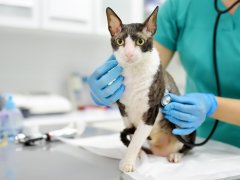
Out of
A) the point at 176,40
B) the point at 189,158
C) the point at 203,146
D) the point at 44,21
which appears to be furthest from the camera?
the point at 44,21

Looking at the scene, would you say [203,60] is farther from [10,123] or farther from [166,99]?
[10,123]

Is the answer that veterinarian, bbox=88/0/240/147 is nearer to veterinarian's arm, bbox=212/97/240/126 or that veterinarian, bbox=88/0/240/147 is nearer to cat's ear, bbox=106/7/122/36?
veterinarian's arm, bbox=212/97/240/126

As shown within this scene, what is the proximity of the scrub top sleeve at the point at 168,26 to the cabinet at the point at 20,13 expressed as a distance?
3.33 feet

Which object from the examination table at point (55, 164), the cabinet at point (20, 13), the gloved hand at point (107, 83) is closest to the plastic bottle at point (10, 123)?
the examination table at point (55, 164)

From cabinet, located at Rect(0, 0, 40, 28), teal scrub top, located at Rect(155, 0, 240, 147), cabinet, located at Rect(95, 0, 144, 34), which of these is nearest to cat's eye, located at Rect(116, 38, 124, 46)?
teal scrub top, located at Rect(155, 0, 240, 147)

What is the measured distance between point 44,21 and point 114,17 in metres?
1.34

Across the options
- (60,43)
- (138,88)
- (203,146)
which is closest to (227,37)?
(203,146)

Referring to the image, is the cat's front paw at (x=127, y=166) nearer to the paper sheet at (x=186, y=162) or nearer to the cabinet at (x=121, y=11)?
the paper sheet at (x=186, y=162)

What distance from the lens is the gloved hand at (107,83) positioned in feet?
2.33

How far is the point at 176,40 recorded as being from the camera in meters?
1.13

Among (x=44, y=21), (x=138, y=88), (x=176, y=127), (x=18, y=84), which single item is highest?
(x=44, y=21)

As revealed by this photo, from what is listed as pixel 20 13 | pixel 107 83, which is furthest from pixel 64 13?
pixel 107 83

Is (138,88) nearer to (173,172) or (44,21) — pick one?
(173,172)

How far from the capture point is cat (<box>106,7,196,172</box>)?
662 millimetres
